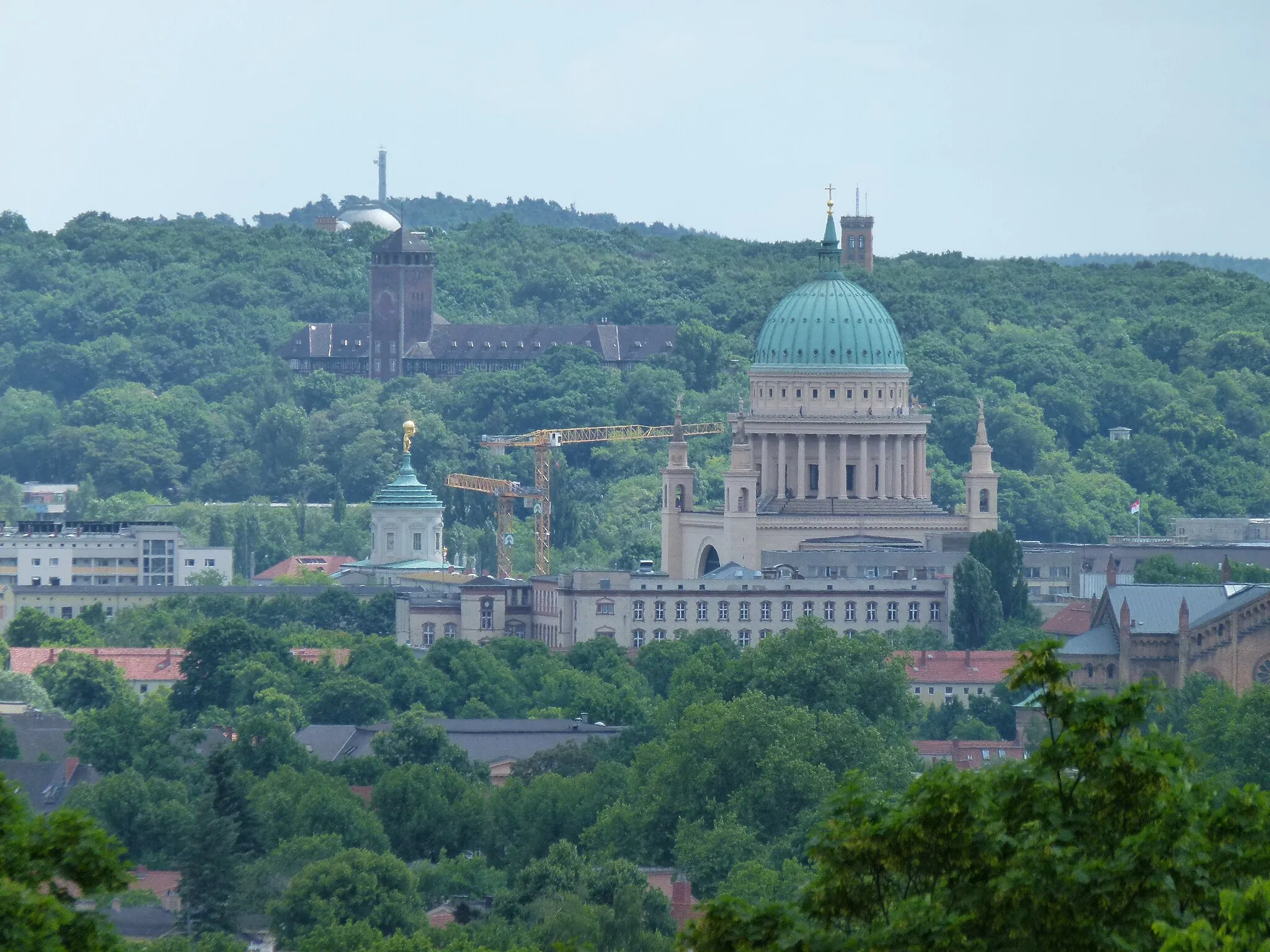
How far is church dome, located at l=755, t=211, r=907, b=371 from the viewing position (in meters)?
194

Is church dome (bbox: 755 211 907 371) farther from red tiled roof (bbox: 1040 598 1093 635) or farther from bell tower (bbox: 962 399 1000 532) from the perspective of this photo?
red tiled roof (bbox: 1040 598 1093 635)

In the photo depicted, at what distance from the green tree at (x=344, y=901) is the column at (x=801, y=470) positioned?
91.6 meters

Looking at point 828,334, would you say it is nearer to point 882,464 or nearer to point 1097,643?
point 882,464

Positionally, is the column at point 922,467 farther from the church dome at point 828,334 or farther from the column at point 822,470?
the column at point 822,470

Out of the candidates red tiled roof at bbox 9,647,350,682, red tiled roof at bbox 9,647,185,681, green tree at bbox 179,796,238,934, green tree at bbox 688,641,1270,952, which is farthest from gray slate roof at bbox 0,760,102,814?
green tree at bbox 688,641,1270,952

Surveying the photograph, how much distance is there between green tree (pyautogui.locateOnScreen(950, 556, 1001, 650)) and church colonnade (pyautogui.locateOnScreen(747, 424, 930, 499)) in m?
19.0

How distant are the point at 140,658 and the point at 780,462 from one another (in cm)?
3485

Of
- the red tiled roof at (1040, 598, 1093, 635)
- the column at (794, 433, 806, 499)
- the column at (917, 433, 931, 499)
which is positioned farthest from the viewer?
the column at (917, 433, 931, 499)

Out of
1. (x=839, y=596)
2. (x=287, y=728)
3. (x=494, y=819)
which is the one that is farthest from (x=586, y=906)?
(x=839, y=596)

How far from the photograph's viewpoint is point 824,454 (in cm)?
19150

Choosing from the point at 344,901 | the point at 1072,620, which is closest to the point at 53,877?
the point at 344,901

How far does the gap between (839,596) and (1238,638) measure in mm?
29898

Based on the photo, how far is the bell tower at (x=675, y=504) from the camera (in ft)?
624

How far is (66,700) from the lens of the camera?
154 meters
